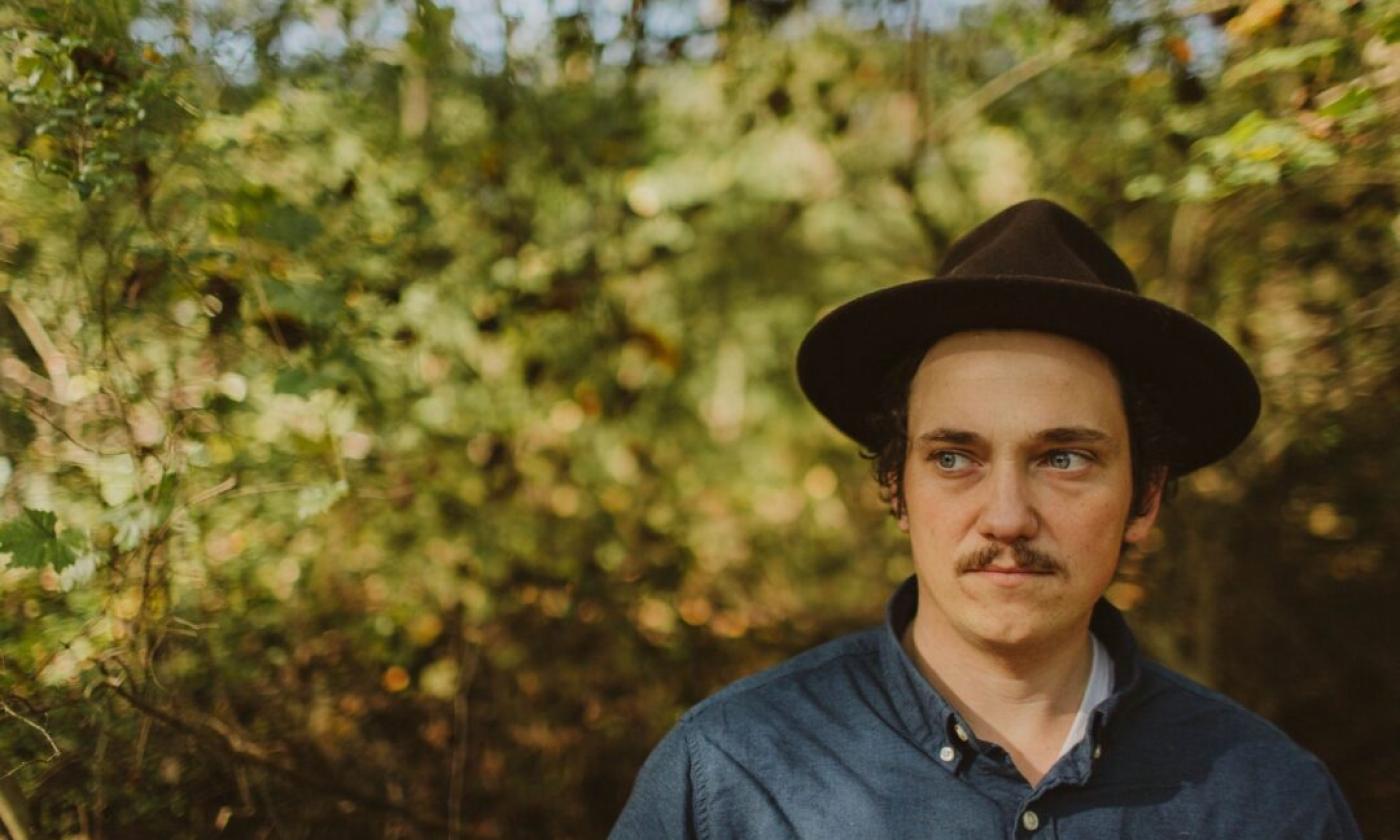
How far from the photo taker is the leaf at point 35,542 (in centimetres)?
200

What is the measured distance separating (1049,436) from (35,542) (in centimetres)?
194

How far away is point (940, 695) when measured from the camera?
208 centimetres

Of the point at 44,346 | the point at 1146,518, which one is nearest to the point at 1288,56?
the point at 1146,518

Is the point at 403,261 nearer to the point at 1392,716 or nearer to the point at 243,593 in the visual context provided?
the point at 243,593

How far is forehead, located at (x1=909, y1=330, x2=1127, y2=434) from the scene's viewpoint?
80.0 inches

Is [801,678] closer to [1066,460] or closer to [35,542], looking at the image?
[1066,460]

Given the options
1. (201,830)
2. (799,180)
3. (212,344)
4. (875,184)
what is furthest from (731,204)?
(201,830)

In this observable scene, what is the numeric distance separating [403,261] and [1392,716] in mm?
3772

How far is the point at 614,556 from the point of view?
4.29 metres

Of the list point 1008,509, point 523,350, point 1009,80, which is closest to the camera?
point 1008,509

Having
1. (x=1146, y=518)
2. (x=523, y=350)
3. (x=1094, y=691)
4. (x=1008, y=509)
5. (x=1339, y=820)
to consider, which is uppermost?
(x=523, y=350)

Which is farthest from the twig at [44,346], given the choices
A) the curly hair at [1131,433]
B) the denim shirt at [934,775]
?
the curly hair at [1131,433]

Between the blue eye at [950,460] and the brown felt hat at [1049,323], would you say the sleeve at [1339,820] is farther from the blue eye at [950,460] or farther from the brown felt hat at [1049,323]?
the blue eye at [950,460]

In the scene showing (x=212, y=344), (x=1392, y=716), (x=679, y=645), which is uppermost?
(x=212, y=344)
